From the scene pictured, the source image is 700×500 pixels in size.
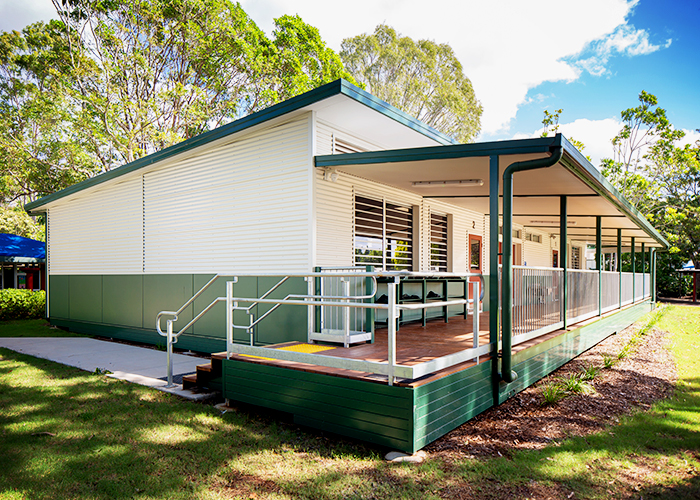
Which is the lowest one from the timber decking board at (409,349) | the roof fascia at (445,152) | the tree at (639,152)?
the timber decking board at (409,349)

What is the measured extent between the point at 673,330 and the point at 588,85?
3241 centimetres

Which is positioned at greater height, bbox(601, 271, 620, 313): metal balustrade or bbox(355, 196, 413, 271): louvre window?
bbox(355, 196, 413, 271): louvre window

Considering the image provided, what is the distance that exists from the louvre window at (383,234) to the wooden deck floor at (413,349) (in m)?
1.34

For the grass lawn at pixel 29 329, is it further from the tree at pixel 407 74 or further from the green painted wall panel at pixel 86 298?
the tree at pixel 407 74

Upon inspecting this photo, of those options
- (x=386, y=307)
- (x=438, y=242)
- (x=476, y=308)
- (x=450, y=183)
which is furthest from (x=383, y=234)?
(x=386, y=307)

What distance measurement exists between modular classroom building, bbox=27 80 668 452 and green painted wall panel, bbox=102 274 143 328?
5cm

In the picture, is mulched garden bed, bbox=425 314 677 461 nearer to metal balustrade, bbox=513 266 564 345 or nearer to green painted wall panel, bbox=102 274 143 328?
metal balustrade, bbox=513 266 564 345

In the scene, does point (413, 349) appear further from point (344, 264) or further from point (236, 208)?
point (236, 208)

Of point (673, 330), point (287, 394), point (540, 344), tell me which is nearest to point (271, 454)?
point (287, 394)

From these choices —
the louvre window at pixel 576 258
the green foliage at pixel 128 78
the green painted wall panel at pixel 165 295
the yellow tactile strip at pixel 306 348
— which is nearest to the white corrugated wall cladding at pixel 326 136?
the yellow tactile strip at pixel 306 348

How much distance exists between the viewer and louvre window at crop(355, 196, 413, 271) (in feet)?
26.6

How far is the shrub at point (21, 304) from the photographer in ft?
49.7

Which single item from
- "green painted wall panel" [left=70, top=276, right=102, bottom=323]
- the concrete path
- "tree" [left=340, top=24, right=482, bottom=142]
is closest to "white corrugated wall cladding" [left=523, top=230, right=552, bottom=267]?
the concrete path

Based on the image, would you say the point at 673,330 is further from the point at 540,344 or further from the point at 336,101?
the point at 336,101
